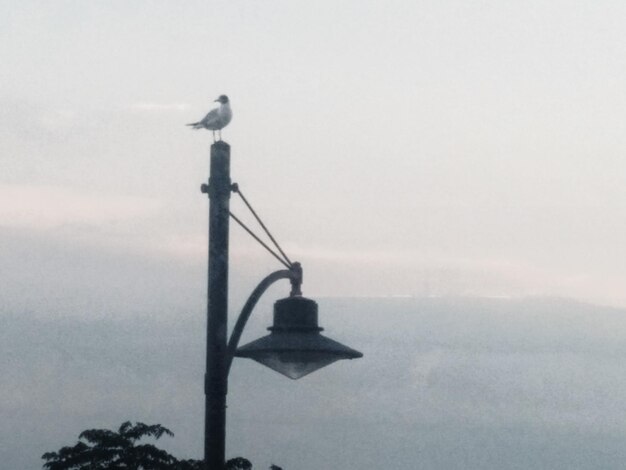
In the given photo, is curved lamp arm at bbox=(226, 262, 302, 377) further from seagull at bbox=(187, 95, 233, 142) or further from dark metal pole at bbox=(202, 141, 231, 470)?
seagull at bbox=(187, 95, 233, 142)

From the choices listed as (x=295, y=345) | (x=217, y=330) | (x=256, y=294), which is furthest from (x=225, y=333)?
(x=295, y=345)

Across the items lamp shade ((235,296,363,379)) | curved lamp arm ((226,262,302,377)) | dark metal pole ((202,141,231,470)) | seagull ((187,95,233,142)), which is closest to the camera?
dark metal pole ((202,141,231,470))

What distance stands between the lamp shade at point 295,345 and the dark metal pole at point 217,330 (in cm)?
35

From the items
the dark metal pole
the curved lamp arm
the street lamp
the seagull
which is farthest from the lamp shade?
the seagull

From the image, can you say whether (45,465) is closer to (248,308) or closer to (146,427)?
(146,427)

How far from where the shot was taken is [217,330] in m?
8.33

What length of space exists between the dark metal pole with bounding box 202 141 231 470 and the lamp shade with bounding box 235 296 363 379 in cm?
35

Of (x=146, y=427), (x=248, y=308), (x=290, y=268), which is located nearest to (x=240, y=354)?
(x=248, y=308)

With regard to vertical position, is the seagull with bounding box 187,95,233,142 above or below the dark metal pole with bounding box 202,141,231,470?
above

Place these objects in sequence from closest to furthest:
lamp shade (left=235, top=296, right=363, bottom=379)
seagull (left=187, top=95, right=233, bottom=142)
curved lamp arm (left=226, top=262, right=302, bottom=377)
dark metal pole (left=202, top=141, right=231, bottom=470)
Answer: dark metal pole (left=202, top=141, right=231, bottom=470) → curved lamp arm (left=226, top=262, right=302, bottom=377) → lamp shade (left=235, top=296, right=363, bottom=379) → seagull (left=187, top=95, right=233, bottom=142)

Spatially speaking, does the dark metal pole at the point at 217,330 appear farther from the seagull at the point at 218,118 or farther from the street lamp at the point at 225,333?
the seagull at the point at 218,118

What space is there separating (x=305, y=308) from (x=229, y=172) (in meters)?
1.23

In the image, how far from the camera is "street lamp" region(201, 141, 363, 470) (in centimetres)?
830

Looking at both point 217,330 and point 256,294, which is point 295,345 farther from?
point 217,330
